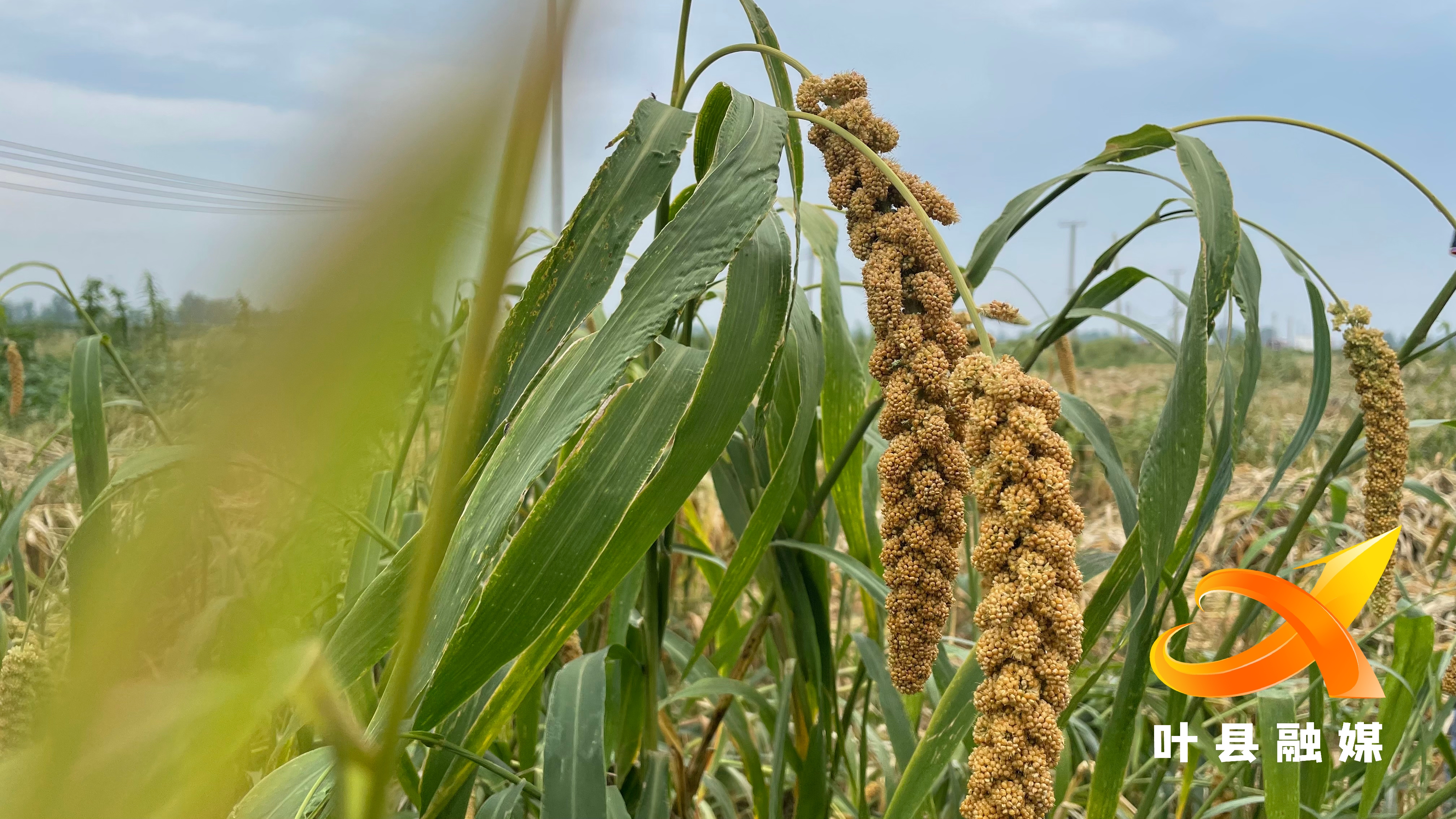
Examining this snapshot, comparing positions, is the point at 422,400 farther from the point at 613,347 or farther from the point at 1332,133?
the point at 1332,133

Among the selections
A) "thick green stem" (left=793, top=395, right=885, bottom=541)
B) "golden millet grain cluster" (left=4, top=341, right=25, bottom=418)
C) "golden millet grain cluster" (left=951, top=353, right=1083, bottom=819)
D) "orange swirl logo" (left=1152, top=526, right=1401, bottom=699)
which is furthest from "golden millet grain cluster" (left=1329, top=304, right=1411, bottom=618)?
"golden millet grain cluster" (left=4, top=341, right=25, bottom=418)

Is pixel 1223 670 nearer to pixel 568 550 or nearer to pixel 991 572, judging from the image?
pixel 991 572

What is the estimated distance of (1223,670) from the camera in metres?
0.95

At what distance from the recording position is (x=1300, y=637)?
3.28 feet

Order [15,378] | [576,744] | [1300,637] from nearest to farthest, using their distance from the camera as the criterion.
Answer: [576,744]
[1300,637]
[15,378]

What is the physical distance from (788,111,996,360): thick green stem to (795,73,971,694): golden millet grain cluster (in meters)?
0.02

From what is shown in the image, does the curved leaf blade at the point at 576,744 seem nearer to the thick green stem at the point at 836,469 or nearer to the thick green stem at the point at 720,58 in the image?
the thick green stem at the point at 836,469

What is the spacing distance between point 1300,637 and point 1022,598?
2.70ft

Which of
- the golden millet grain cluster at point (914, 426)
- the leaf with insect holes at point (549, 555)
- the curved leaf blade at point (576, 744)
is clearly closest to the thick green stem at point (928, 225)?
the golden millet grain cluster at point (914, 426)

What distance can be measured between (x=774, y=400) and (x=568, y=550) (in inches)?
19.7

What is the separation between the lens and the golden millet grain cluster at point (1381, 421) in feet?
2.44

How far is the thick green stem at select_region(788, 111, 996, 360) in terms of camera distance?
0.40 meters

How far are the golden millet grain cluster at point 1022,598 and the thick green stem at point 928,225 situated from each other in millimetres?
32

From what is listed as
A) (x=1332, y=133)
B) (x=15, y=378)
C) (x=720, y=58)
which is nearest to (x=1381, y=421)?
(x=1332, y=133)
